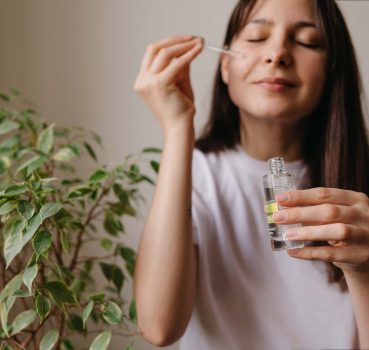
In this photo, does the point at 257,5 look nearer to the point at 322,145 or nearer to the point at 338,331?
the point at 322,145

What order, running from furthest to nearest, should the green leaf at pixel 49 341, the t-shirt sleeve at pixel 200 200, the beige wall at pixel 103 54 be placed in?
the beige wall at pixel 103 54, the t-shirt sleeve at pixel 200 200, the green leaf at pixel 49 341

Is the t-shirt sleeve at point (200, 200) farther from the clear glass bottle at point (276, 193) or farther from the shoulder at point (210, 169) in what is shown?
the clear glass bottle at point (276, 193)

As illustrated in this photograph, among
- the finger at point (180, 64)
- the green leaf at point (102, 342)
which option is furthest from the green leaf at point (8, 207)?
the finger at point (180, 64)

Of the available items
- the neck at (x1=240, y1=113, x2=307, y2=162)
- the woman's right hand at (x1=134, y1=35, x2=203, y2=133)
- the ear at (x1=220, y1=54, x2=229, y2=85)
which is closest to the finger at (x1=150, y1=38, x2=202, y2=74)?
the woman's right hand at (x1=134, y1=35, x2=203, y2=133)

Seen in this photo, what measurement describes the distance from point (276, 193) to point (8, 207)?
1.34ft

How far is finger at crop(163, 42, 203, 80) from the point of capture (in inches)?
35.2

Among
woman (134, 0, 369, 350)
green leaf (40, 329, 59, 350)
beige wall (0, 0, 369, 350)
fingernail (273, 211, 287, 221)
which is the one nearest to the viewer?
fingernail (273, 211, 287, 221)

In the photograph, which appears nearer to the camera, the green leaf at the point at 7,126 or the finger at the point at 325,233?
the finger at the point at 325,233

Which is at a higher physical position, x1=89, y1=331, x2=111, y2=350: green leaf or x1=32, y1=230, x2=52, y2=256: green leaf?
x1=32, y1=230, x2=52, y2=256: green leaf

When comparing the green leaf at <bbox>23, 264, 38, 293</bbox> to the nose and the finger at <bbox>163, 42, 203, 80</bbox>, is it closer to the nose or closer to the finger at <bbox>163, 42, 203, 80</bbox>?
the finger at <bbox>163, 42, 203, 80</bbox>

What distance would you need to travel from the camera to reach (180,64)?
0.90 meters

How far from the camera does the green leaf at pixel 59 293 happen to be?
0.75m

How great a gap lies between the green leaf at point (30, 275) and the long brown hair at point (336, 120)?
603 mm

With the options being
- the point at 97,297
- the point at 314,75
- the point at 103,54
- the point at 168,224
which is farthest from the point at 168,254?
the point at 103,54
